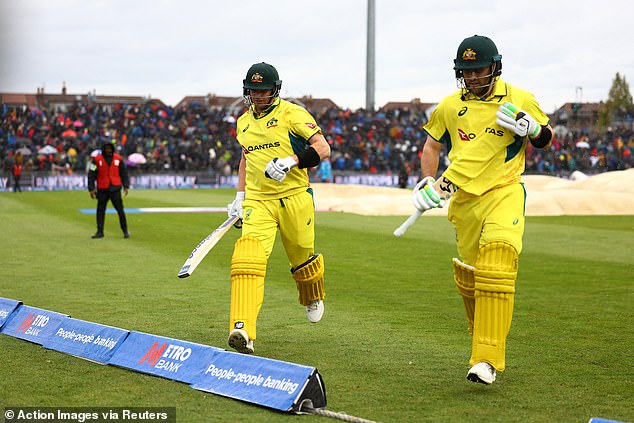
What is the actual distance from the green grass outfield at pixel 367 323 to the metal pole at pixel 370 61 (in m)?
35.0

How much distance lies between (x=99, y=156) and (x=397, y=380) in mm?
14570

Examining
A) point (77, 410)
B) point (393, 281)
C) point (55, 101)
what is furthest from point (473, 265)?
point (55, 101)

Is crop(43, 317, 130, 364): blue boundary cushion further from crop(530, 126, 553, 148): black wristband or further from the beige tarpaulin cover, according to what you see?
the beige tarpaulin cover

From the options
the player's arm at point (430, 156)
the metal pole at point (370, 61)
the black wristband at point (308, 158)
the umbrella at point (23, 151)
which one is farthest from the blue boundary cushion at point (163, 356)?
the metal pole at point (370, 61)

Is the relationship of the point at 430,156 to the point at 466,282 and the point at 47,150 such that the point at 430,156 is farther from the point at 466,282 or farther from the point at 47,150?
the point at 47,150

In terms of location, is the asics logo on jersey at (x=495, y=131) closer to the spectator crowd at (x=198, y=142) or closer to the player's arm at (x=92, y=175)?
the player's arm at (x=92, y=175)

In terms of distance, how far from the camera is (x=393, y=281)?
1346 cm

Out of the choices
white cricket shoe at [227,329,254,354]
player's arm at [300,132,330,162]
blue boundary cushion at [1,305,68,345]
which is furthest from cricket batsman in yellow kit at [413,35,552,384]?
blue boundary cushion at [1,305,68,345]

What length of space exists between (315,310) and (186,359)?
8.23 feet

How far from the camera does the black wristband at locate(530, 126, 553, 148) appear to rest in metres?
7.15

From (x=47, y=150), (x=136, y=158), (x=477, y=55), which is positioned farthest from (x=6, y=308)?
(x=47, y=150)

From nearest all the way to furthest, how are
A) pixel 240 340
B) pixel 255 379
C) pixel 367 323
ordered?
pixel 255 379
pixel 240 340
pixel 367 323

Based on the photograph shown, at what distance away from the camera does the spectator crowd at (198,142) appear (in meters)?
50.9

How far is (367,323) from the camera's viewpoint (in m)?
9.88
